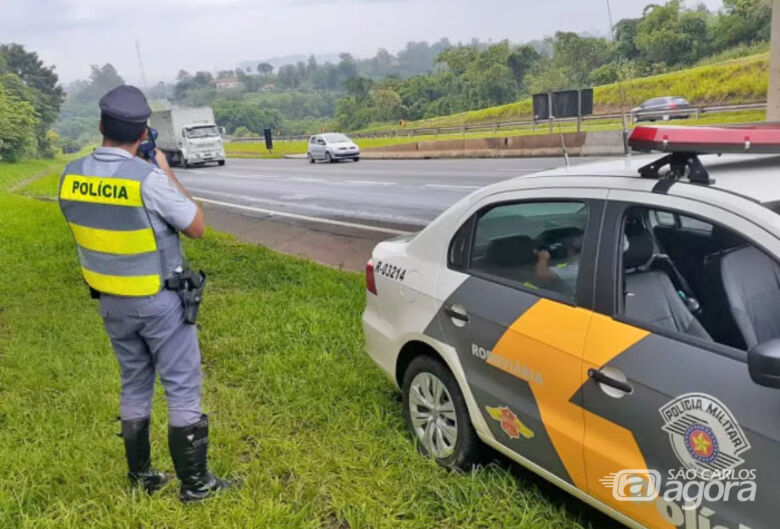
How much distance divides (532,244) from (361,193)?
12.4 meters

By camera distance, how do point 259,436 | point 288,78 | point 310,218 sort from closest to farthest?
1. point 259,436
2. point 310,218
3. point 288,78

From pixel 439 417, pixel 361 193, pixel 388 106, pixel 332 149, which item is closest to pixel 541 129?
pixel 332 149

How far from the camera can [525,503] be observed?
2.74m

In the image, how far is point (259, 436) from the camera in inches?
140

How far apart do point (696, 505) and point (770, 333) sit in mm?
567

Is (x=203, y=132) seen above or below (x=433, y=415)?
above

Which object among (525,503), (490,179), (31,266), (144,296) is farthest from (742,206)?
(490,179)

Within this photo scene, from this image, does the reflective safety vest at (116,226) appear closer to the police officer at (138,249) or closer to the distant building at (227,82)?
the police officer at (138,249)

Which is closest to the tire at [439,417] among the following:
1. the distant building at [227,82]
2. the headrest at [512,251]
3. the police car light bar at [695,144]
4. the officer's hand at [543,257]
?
the headrest at [512,251]

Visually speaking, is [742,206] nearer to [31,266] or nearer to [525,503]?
[525,503]

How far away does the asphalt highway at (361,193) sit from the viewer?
37.0 feet

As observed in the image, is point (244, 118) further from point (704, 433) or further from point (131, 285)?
point (704, 433)
